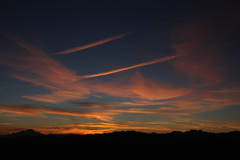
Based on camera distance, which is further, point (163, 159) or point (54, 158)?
point (54, 158)

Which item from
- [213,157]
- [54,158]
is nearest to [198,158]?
[213,157]

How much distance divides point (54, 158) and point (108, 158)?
3125 centimetres

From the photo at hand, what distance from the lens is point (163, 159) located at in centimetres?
9144

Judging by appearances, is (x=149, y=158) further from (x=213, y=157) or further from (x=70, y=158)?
(x=70, y=158)

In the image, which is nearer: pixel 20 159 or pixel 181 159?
pixel 181 159

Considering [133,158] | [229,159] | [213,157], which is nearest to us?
[229,159]

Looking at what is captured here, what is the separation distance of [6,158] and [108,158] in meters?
58.6

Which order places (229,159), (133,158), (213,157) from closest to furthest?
(229,159)
(213,157)
(133,158)

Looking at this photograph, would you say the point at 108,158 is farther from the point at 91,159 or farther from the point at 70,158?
the point at 70,158

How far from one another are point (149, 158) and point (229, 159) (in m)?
37.2

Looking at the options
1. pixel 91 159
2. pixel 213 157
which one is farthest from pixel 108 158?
pixel 213 157

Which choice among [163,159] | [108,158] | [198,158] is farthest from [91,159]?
[198,158]

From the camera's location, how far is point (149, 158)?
9588 centimetres

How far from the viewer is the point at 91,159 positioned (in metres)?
100
